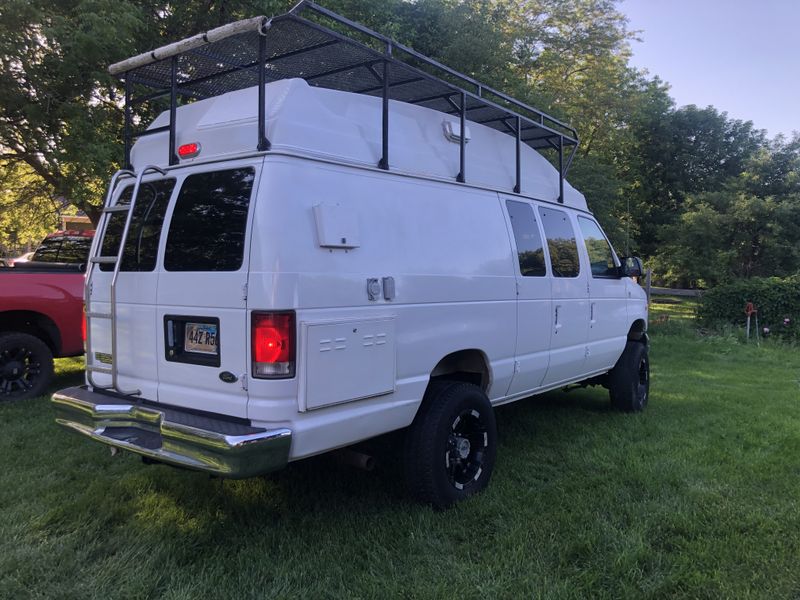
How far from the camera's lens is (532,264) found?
5.01 meters

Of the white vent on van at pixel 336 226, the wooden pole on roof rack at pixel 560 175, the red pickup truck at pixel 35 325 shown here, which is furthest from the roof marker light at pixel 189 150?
the red pickup truck at pixel 35 325

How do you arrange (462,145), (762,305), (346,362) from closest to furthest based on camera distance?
1. (346,362)
2. (462,145)
3. (762,305)

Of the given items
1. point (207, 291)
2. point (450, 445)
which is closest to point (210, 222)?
point (207, 291)

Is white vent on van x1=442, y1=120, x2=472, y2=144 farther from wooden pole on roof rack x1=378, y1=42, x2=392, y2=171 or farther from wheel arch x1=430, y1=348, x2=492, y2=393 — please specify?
wheel arch x1=430, y1=348, x2=492, y2=393

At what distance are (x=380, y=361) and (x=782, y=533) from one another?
270 centimetres

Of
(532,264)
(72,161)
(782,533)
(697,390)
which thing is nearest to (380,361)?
(532,264)

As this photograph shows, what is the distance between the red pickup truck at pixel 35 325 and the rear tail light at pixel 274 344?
4.90 metres

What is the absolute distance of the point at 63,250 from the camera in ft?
31.2

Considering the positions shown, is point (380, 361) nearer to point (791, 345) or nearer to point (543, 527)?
point (543, 527)

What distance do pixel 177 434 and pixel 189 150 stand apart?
1.73m

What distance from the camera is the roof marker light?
3.69 metres

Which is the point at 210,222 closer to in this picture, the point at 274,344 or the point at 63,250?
the point at 274,344

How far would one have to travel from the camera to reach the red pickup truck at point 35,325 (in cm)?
660

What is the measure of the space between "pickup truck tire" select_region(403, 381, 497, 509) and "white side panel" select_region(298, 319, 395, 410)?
1.53 feet
